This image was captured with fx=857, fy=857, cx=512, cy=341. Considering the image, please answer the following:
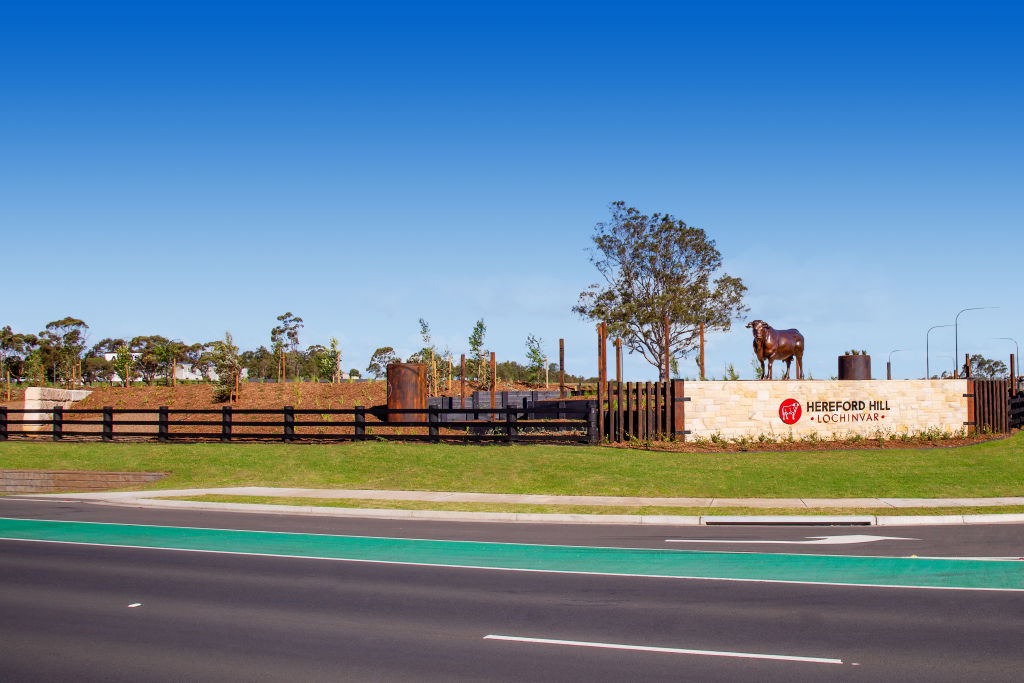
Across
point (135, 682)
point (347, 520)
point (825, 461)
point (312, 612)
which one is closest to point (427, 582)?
point (312, 612)

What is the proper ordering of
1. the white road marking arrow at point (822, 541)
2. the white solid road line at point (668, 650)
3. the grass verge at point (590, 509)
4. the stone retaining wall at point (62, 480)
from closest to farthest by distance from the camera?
the white solid road line at point (668, 650) < the white road marking arrow at point (822, 541) < the grass verge at point (590, 509) < the stone retaining wall at point (62, 480)

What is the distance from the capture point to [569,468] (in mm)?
21672

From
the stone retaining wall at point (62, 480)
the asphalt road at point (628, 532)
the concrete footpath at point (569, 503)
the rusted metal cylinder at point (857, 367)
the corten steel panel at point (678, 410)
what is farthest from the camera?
the rusted metal cylinder at point (857, 367)

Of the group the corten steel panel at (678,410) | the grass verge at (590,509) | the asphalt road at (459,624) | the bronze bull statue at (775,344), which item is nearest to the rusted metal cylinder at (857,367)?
the bronze bull statue at (775,344)

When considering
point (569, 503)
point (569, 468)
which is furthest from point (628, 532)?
point (569, 468)

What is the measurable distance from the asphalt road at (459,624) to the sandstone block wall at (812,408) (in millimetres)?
12737

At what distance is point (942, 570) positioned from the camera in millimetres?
11070

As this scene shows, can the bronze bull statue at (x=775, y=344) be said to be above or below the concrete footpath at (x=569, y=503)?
above

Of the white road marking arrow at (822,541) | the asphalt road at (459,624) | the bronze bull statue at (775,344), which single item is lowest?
the white road marking arrow at (822,541)

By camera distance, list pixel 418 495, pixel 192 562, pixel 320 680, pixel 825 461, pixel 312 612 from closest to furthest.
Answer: pixel 320 680 → pixel 312 612 → pixel 192 562 → pixel 418 495 → pixel 825 461

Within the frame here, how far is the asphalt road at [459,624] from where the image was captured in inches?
280

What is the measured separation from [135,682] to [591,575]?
19.1 feet

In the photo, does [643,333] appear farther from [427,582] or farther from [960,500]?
[427,582]

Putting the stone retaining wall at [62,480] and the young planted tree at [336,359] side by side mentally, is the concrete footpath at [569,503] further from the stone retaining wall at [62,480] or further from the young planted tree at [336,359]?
the young planted tree at [336,359]
